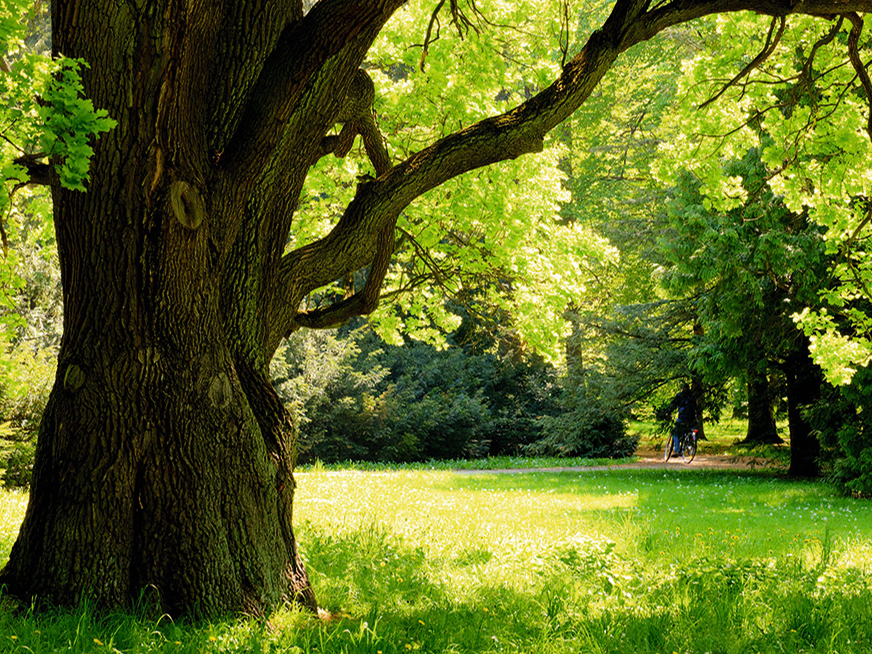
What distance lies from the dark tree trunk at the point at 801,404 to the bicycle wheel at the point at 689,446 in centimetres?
390

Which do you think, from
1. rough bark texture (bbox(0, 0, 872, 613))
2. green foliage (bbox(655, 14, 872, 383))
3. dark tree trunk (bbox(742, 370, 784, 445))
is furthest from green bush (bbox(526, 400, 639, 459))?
rough bark texture (bbox(0, 0, 872, 613))

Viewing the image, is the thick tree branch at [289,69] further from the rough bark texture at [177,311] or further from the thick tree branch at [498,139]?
the thick tree branch at [498,139]

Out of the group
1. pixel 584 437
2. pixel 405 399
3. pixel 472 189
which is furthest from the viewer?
pixel 584 437

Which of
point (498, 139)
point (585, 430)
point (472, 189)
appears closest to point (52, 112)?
point (498, 139)

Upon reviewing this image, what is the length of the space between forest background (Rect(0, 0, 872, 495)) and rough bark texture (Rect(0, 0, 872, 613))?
61 cm

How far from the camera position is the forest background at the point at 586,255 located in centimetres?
827

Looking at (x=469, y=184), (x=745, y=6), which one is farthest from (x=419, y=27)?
(x=745, y=6)

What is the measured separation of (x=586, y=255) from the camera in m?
11.8

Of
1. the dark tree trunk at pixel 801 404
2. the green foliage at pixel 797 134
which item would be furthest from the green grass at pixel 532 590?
the dark tree trunk at pixel 801 404

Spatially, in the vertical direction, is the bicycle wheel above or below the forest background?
below

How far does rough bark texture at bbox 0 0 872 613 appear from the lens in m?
3.91

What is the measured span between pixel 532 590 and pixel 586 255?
25.1ft

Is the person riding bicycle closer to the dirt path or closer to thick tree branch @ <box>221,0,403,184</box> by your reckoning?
the dirt path

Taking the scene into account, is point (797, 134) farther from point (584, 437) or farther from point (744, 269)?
point (584, 437)
